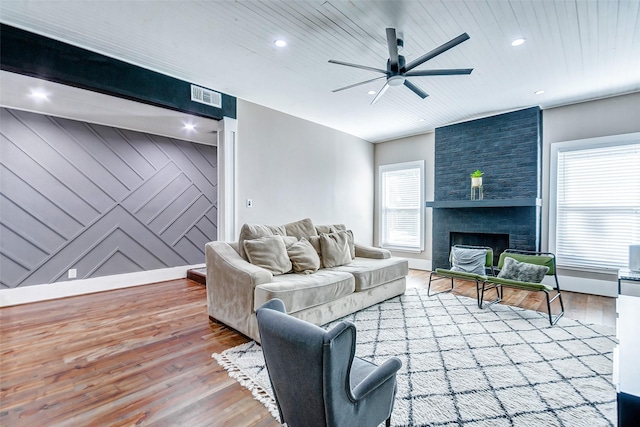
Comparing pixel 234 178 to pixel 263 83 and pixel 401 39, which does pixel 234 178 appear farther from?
pixel 401 39

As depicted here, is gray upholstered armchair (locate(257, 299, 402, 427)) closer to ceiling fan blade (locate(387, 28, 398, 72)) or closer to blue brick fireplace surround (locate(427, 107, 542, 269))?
ceiling fan blade (locate(387, 28, 398, 72))

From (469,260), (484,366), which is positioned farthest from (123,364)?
(469,260)

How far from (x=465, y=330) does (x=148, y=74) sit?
4235mm

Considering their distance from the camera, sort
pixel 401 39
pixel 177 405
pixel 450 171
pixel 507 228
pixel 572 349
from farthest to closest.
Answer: pixel 450 171 < pixel 507 228 < pixel 401 39 < pixel 572 349 < pixel 177 405

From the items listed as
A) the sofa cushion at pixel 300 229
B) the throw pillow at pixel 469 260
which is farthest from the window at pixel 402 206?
the sofa cushion at pixel 300 229

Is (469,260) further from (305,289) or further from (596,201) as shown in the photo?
(305,289)

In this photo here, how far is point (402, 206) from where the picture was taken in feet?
20.4

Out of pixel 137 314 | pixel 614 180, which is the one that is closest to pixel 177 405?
pixel 137 314

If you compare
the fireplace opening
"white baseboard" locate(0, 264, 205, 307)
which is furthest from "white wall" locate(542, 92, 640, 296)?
"white baseboard" locate(0, 264, 205, 307)

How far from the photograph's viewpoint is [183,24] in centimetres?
249

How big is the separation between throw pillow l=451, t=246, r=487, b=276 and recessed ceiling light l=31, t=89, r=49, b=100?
5.43 meters

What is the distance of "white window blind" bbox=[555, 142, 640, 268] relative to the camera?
12.7 feet

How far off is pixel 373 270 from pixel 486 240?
109 inches

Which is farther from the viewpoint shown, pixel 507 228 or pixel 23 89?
pixel 507 228
